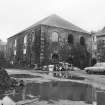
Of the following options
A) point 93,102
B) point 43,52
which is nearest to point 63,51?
point 43,52

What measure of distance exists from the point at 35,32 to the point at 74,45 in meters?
8.92

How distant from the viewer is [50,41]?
123 ft

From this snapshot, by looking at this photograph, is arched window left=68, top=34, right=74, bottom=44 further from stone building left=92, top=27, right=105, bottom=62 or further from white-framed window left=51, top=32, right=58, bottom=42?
stone building left=92, top=27, right=105, bottom=62

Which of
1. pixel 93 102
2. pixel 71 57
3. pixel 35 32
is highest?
pixel 35 32

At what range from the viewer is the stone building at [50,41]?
36656mm

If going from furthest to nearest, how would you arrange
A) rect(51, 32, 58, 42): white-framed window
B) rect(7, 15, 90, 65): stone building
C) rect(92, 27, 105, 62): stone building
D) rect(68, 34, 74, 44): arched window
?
rect(92, 27, 105, 62): stone building, rect(68, 34, 74, 44): arched window, rect(51, 32, 58, 42): white-framed window, rect(7, 15, 90, 65): stone building

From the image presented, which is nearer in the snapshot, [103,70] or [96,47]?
[103,70]

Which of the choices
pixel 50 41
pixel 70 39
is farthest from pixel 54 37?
pixel 70 39

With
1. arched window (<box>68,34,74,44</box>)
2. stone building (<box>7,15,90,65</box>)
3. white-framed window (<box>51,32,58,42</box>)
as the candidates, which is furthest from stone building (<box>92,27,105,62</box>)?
white-framed window (<box>51,32,58,42</box>)

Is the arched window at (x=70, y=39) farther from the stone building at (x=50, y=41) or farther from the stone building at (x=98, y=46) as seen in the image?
the stone building at (x=98, y=46)

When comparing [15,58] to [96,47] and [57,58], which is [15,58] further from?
[96,47]

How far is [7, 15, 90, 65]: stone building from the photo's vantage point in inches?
1443

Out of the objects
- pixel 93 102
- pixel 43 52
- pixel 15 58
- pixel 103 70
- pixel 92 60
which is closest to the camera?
pixel 93 102

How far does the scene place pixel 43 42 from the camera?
120 ft
